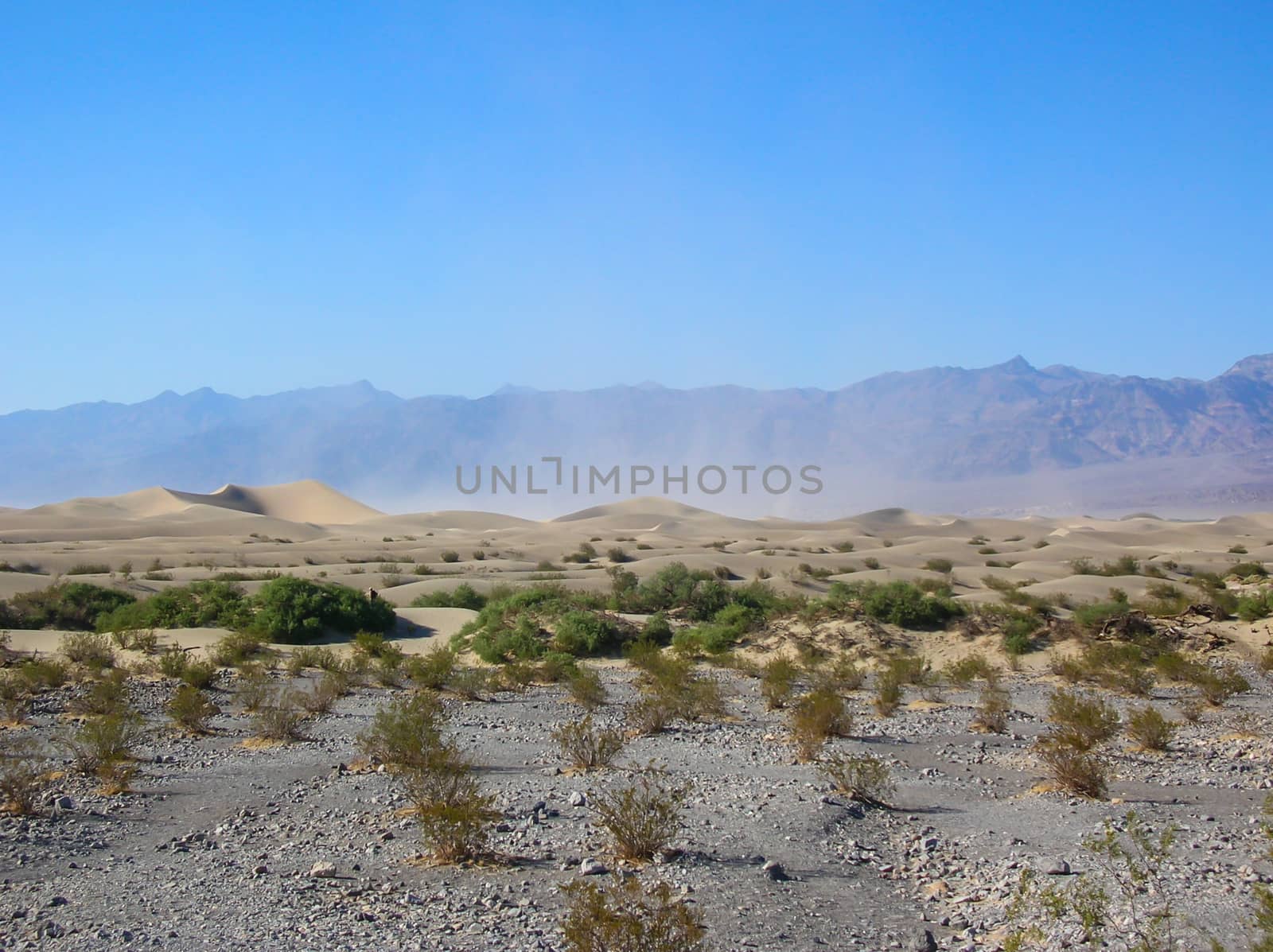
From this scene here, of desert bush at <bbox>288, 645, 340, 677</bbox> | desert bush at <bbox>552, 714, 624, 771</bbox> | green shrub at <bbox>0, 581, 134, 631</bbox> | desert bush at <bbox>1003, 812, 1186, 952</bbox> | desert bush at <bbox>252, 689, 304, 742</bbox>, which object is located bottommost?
green shrub at <bbox>0, 581, 134, 631</bbox>

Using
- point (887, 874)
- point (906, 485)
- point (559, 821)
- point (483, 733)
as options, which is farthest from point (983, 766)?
point (906, 485)

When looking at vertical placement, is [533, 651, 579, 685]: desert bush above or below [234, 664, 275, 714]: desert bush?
below

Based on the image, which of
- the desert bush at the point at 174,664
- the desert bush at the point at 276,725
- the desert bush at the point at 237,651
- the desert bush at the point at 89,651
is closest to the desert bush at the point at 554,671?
the desert bush at the point at 237,651

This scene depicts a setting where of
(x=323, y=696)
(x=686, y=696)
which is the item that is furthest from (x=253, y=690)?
(x=686, y=696)

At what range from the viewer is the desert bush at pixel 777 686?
664 inches

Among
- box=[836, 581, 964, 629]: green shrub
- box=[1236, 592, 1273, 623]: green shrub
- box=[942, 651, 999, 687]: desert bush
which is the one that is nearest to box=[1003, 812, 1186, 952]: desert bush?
box=[942, 651, 999, 687]: desert bush

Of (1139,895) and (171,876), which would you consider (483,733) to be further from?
(1139,895)

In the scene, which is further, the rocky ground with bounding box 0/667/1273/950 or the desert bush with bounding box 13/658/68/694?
the desert bush with bounding box 13/658/68/694

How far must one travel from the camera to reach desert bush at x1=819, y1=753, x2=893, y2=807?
34.4ft

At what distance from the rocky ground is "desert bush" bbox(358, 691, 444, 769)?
0.37 meters

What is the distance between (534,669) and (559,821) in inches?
417

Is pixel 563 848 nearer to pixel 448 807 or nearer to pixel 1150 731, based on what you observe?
pixel 448 807

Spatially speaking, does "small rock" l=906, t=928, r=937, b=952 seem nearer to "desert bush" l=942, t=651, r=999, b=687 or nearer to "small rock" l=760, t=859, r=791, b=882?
"small rock" l=760, t=859, r=791, b=882

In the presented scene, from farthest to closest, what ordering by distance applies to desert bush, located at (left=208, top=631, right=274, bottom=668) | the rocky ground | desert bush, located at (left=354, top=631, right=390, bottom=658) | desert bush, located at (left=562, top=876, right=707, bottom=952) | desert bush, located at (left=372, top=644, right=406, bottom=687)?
1. desert bush, located at (left=354, top=631, right=390, bottom=658)
2. desert bush, located at (left=208, top=631, right=274, bottom=668)
3. desert bush, located at (left=372, top=644, right=406, bottom=687)
4. the rocky ground
5. desert bush, located at (left=562, top=876, right=707, bottom=952)
